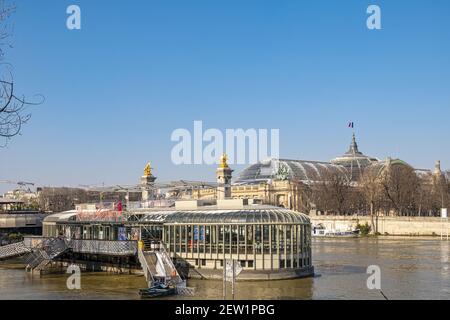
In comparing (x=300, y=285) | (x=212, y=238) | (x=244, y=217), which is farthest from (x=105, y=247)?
(x=300, y=285)

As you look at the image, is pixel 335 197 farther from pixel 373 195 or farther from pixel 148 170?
pixel 148 170

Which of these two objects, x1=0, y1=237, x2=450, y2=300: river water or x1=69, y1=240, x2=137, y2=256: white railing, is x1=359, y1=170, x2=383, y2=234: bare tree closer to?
x1=0, y1=237, x2=450, y2=300: river water

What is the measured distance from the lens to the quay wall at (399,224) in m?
139

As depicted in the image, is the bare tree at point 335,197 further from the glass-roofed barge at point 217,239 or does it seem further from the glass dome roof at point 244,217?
the glass dome roof at point 244,217

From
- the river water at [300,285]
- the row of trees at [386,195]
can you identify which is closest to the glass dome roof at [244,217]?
the river water at [300,285]

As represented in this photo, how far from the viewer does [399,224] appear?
486 feet

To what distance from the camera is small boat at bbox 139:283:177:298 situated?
1919 inches

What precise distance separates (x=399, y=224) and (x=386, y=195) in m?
23.3

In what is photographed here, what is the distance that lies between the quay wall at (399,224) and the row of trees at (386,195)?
686 cm

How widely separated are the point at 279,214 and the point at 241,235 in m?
4.42

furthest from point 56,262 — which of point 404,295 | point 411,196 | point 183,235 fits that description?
point 411,196

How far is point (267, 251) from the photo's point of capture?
190 feet
